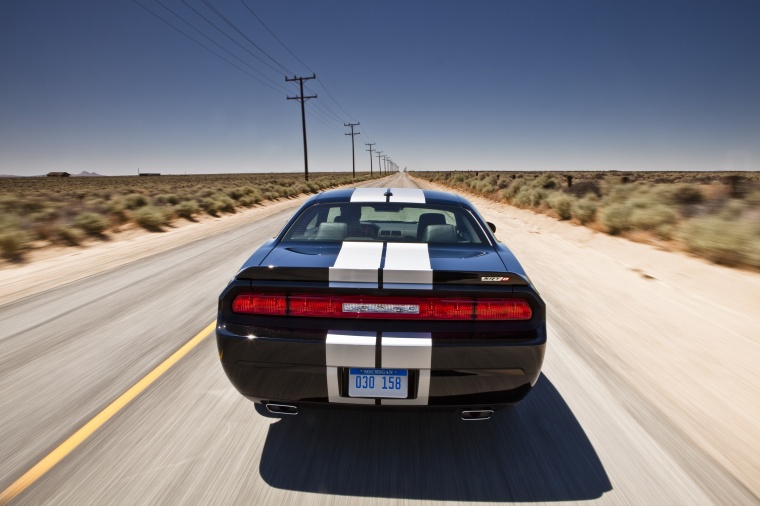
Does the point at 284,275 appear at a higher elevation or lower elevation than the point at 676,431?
higher

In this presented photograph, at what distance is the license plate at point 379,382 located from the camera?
2188 millimetres

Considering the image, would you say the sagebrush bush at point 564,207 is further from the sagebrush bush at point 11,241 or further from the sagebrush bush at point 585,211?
the sagebrush bush at point 11,241

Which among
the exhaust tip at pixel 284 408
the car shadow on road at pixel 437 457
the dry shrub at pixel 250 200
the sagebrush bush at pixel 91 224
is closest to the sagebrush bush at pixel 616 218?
the car shadow on road at pixel 437 457

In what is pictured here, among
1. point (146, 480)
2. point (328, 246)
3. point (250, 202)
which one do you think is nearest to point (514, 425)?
point (328, 246)

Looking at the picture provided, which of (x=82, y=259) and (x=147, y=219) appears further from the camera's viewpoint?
(x=147, y=219)

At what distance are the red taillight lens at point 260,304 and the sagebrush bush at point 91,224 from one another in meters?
11.4

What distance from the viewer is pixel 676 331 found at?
4438 millimetres

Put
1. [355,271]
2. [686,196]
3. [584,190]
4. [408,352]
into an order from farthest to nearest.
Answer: [584,190] → [686,196] → [355,271] → [408,352]

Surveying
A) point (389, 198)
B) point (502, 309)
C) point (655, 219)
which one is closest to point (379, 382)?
point (502, 309)

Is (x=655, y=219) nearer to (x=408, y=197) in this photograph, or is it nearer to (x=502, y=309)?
→ (x=408, y=197)

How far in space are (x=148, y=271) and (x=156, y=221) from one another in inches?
277

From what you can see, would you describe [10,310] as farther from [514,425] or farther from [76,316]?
[514,425]

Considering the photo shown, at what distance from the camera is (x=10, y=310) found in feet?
17.0

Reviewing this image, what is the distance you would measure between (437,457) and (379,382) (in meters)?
0.62
